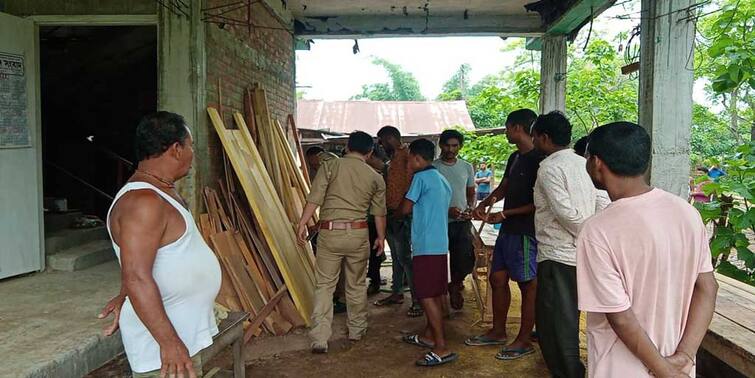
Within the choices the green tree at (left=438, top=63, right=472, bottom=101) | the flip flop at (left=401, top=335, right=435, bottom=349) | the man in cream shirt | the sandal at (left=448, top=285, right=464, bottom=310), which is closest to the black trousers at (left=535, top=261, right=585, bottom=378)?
the man in cream shirt

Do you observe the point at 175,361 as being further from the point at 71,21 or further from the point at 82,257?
the point at 71,21

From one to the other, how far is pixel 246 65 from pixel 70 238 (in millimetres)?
2482

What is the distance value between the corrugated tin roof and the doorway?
4.82 m

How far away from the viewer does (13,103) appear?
13.8 feet

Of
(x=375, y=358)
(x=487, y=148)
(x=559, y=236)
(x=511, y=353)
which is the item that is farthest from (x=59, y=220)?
(x=487, y=148)

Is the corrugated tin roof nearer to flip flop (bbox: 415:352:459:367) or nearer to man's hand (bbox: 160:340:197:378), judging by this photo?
flip flop (bbox: 415:352:459:367)

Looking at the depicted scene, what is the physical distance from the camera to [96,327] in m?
3.33

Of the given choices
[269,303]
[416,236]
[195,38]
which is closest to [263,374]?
[269,303]

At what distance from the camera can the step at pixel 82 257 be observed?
4723 millimetres

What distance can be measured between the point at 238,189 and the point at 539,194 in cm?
297

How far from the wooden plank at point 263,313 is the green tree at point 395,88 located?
29538 millimetres

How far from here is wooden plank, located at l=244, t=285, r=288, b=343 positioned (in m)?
4.24

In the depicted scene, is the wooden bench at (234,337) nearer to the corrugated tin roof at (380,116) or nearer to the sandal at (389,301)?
the sandal at (389,301)

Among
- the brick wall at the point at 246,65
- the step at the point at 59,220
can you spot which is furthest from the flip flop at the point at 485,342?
the step at the point at 59,220
